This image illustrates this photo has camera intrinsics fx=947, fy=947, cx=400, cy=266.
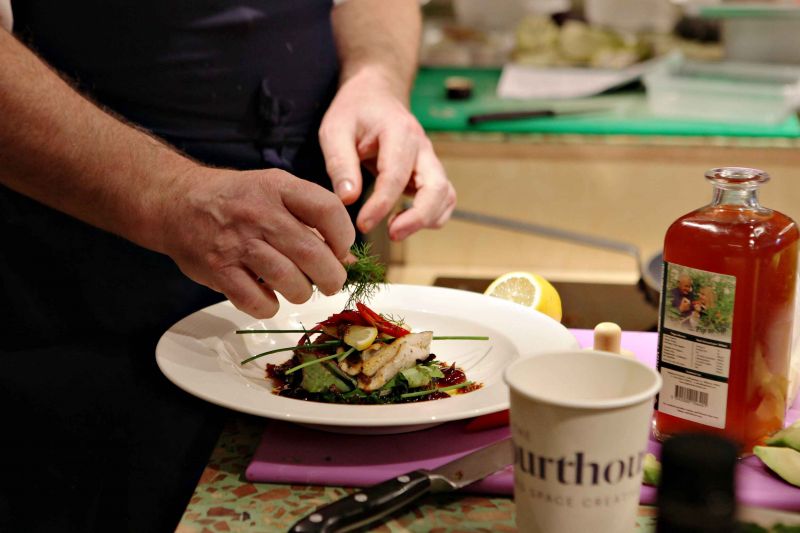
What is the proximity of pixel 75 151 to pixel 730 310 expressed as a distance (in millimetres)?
761

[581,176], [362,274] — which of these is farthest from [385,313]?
[581,176]

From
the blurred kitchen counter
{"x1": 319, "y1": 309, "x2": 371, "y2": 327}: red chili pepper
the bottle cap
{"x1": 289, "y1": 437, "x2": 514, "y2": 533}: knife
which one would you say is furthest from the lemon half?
the blurred kitchen counter

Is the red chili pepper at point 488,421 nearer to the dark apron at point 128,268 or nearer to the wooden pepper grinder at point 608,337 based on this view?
the wooden pepper grinder at point 608,337

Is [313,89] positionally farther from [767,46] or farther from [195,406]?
[767,46]

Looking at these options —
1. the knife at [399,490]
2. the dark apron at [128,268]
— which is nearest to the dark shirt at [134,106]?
the dark apron at [128,268]

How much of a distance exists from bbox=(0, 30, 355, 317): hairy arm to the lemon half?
298 millimetres

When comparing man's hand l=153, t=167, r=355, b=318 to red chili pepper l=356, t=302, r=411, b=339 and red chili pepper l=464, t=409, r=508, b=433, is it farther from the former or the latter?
red chili pepper l=464, t=409, r=508, b=433

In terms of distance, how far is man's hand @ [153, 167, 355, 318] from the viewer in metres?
1.00

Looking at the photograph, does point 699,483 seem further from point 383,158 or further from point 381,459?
point 383,158

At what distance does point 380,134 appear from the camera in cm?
146

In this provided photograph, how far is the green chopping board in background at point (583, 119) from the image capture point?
2248 millimetres

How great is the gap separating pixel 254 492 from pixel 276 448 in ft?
0.20

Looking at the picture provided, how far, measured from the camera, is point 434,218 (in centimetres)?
141

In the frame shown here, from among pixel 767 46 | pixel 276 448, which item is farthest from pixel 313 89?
pixel 767 46
